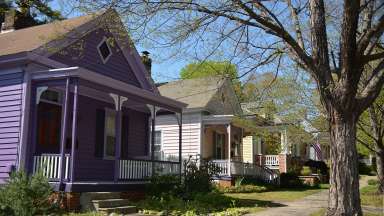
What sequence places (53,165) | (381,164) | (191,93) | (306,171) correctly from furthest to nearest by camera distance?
(306,171), (191,93), (381,164), (53,165)

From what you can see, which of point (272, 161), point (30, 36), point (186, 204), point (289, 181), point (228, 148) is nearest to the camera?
point (186, 204)

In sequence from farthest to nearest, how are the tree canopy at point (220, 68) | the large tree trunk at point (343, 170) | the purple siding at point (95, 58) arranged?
the purple siding at point (95, 58) < the tree canopy at point (220, 68) < the large tree trunk at point (343, 170)

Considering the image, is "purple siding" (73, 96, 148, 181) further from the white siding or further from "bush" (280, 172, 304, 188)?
"bush" (280, 172, 304, 188)

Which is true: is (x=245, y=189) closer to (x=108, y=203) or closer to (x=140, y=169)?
(x=140, y=169)

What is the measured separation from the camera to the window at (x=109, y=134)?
1780cm

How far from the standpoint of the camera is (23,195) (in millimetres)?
9289

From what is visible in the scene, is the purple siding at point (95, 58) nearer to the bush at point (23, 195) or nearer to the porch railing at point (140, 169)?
the porch railing at point (140, 169)

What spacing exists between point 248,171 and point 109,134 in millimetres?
10686

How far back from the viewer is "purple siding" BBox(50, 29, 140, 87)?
16.0 metres

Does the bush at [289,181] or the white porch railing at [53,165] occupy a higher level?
the white porch railing at [53,165]

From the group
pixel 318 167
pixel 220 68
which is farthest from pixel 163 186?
pixel 318 167

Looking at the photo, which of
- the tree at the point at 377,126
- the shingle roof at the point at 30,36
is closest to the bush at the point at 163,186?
the shingle roof at the point at 30,36

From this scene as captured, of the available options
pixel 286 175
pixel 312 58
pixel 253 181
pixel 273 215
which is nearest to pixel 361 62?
pixel 312 58

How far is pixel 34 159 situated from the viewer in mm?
13922
